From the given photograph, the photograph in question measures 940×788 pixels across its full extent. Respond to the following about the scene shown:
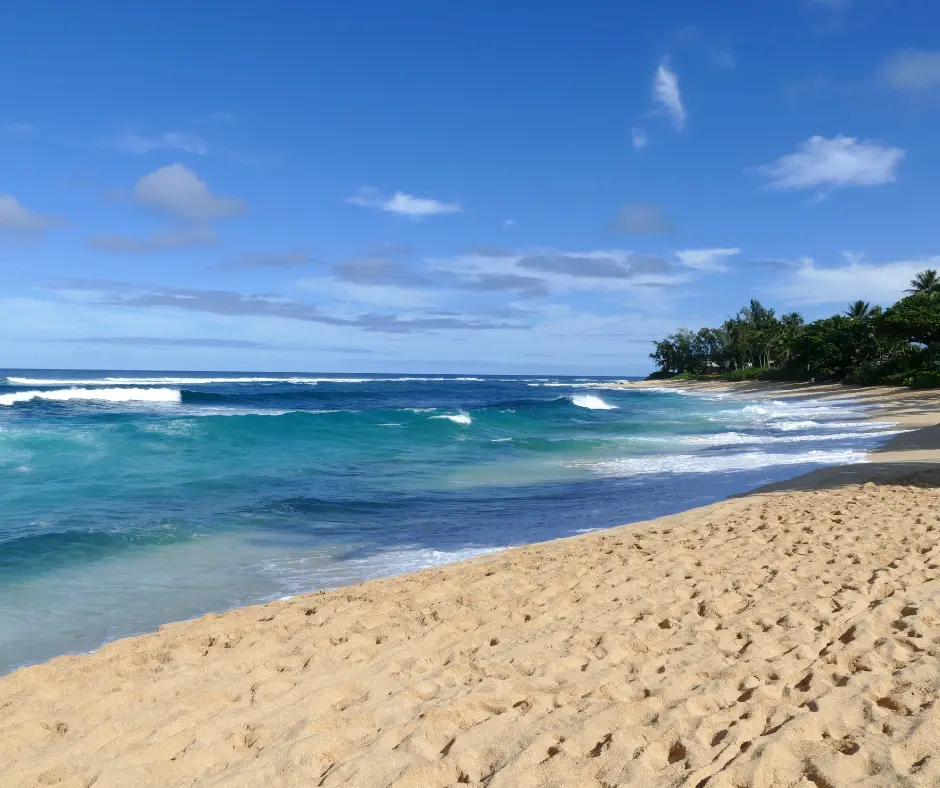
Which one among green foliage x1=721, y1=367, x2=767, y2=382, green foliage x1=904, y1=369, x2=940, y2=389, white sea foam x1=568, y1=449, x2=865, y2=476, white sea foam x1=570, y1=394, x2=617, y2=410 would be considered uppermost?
green foliage x1=721, y1=367, x2=767, y2=382

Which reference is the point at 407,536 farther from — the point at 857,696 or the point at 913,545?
the point at 857,696

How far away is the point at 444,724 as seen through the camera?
403cm

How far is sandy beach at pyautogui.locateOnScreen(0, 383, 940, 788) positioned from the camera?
3.50 m

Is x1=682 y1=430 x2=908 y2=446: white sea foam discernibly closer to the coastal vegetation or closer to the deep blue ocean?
the deep blue ocean

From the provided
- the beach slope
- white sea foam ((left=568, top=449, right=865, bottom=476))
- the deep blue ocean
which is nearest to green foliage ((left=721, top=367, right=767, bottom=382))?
the deep blue ocean

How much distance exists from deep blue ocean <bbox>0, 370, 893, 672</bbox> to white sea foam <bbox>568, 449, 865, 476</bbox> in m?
0.08

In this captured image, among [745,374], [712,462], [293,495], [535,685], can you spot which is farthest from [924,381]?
[535,685]

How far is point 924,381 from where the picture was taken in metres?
43.7

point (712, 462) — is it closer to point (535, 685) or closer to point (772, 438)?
point (772, 438)

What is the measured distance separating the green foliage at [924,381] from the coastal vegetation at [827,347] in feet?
0.17

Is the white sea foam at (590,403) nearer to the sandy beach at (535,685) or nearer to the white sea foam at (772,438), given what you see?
the white sea foam at (772,438)

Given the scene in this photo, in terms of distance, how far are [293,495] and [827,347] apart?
6057cm

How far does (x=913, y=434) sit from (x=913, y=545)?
17.3m

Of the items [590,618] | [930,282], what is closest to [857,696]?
[590,618]
